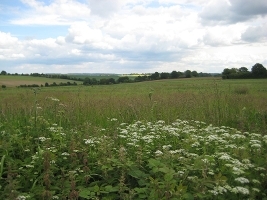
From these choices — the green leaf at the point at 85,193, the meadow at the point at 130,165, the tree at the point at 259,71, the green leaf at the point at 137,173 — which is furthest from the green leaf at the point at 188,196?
the tree at the point at 259,71

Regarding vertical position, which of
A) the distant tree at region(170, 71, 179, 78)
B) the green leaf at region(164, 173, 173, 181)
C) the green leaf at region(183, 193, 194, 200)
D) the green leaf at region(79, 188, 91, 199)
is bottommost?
the green leaf at region(79, 188, 91, 199)

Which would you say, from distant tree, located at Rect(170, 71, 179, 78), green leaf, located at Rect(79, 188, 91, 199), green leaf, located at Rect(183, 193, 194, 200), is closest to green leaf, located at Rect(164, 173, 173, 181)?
green leaf, located at Rect(183, 193, 194, 200)

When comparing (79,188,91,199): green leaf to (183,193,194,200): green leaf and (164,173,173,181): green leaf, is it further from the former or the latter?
(183,193,194,200): green leaf

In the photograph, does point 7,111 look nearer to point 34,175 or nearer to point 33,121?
point 33,121

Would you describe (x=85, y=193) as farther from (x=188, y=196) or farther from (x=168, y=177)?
(x=188, y=196)

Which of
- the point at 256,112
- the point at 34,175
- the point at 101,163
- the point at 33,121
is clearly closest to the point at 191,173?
the point at 101,163

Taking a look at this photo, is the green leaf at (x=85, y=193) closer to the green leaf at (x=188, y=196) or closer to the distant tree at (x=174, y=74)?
the green leaf at (x=188, y=196)

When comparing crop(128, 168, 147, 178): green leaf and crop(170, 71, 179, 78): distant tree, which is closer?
crop(128, 168, 147, 178): green leaf

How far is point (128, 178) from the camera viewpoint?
4066 millimetres

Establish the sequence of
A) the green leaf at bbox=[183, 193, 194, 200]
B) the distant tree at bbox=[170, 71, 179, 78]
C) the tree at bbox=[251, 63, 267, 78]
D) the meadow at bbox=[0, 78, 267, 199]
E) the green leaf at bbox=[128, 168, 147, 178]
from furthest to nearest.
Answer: the distant tree at bbox=[170, 71, 179, 78] < the tree at bbox=[251, 63, 267, 78] < the green leaf at bbox=[128, 168, 147, 178] < the meadow at bbox=[0, 78, 267, 199] < the green leaf at bbox=[183, 193, 194, 200]

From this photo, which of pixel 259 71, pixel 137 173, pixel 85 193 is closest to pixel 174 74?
pixel 259 71

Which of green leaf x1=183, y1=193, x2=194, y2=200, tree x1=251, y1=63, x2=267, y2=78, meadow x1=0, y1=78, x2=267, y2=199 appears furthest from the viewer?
tree x1=251, y1=63, x2=267, y2=78

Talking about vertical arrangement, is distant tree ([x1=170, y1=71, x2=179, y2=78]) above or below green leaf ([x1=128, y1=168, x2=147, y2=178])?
above

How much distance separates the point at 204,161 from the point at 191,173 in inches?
11.3
